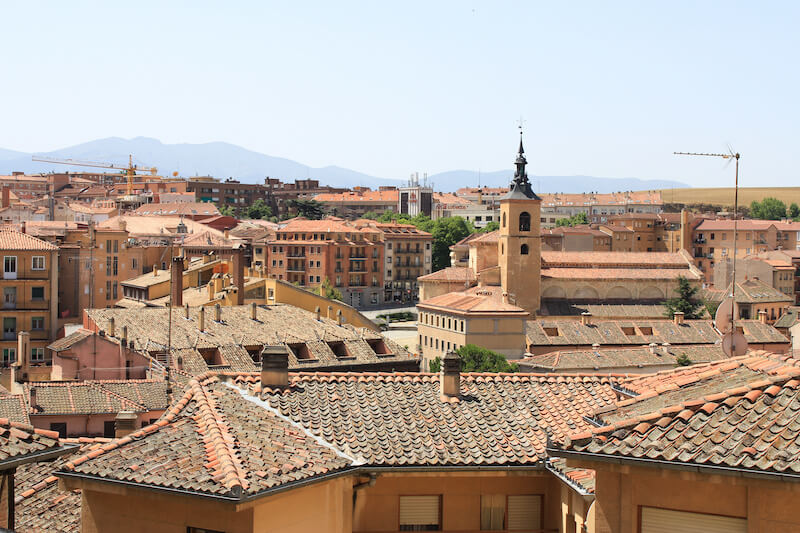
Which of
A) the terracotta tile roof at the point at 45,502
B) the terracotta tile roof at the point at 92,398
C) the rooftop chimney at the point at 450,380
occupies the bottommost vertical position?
the terracotta tile roof at the point at 92,398

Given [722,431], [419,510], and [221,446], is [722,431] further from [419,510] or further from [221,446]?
[221,446]

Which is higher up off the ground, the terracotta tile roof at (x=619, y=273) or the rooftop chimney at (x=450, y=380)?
the rooftop chimney at (x=450, y=380)

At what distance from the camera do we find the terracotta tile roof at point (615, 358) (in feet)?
175

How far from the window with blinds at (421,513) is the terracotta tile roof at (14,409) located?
12.1 meters

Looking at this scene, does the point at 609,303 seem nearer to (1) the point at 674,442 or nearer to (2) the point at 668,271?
(2) the point at 668,271

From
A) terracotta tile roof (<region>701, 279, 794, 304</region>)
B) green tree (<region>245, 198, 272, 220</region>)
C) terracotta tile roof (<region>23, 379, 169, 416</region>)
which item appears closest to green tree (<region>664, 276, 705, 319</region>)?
terracotta tile roof (<region>701, 279, 794, 304</region>)

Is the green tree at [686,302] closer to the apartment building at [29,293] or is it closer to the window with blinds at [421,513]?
the apartment building at [29,293]

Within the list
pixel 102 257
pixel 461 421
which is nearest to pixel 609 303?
pixel 102 257

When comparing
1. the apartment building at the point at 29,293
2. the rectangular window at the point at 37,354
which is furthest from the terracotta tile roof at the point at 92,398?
the apartment building at the point at 29,293

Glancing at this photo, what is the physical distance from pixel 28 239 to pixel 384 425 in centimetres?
4057

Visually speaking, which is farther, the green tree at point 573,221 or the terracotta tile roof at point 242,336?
the green tree at point 573,221

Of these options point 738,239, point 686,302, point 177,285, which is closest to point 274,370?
point 177,285

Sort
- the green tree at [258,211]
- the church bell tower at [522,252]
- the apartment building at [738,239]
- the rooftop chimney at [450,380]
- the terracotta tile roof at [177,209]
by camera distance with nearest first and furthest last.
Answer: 1. the rooftop chimney at [450,380]
2. the church bell tower at [522,252]
3. the apartment building at [738,239]
4. the terracotta tile roof at [177,209]
5. the green tree at [258,211]

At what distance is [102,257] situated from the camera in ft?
191
